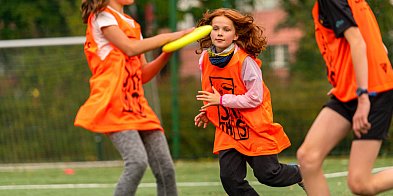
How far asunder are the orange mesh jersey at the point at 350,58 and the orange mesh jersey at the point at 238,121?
1.03 m

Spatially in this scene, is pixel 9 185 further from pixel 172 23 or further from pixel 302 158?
pixel 302 158

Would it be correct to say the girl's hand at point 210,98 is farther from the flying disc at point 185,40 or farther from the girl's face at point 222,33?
the flying disc at point 185,40

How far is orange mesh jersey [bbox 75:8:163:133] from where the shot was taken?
565cm

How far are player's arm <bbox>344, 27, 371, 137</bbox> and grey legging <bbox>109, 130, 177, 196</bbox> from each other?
1208 mm

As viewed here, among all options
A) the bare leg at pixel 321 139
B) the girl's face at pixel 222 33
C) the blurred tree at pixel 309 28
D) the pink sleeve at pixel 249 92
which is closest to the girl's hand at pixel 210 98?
the pink sleeve at pixel 249 92

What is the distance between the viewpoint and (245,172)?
6.50 m

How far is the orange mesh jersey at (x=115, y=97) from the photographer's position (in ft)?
18.5

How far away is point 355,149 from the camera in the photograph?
5488mm

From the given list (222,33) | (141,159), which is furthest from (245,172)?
(141,159)

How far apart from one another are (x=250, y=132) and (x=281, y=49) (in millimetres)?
5898

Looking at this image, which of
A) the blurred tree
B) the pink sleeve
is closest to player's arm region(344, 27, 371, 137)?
the pink sleeve

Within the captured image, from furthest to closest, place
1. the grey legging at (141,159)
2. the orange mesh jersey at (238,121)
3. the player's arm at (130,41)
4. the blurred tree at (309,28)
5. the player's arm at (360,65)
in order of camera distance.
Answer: the blurred tree at (309,28), the orange mesh jersey at (238,121), the player's arm at (130,41), the grey legging at (141,159), the player's arm at (360,65)

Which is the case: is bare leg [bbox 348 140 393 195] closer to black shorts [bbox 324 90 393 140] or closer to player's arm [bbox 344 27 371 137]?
black shorts [bbox 324 90 393 140]

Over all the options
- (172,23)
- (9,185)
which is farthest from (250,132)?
(172,23)
